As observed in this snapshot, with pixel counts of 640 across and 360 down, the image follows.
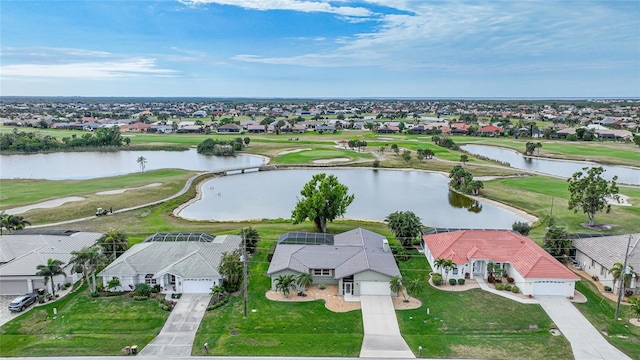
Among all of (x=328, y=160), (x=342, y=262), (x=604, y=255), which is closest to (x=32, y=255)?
(x=342, y=262)

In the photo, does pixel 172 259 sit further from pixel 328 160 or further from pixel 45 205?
pixel 328 160

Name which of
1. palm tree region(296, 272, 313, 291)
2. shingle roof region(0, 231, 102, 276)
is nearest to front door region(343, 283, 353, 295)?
palm tree region(296, 272, 313, 291)

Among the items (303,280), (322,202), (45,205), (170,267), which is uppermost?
(322,202)

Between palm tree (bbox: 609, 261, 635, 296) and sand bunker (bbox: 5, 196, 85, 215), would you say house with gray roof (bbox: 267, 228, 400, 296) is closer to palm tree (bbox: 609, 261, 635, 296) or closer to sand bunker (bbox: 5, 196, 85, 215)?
palm tree (bbox: 609, 261, 635, 296)

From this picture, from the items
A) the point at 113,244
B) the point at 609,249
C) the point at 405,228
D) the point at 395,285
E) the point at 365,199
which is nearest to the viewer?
the point at 395,285

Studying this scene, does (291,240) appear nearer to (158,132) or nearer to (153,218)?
(153,218)

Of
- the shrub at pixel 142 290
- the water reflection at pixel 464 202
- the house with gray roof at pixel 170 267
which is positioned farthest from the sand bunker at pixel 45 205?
the water reflection at pixel 464 202

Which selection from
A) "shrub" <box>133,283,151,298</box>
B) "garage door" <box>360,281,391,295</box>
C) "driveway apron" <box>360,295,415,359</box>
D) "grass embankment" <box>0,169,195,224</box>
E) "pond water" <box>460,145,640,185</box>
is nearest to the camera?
"driveway apron" <box>360,295,415,359</box>

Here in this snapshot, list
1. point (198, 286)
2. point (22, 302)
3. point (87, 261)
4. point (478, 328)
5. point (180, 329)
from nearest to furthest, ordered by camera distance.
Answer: point (180, 329) < point (478, 328) < point (22, 302) < point (198, 286) < point (87, 261)
